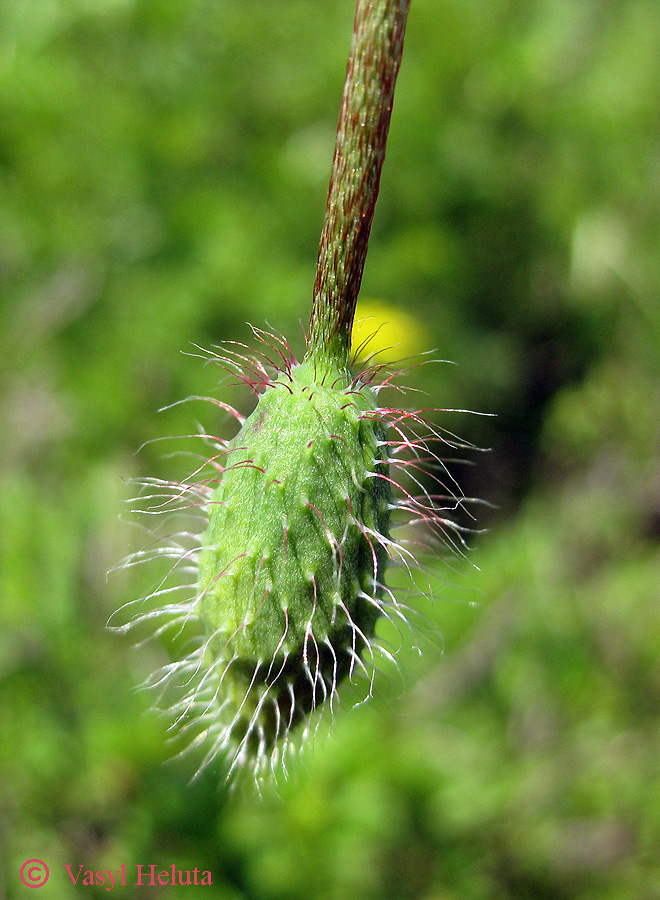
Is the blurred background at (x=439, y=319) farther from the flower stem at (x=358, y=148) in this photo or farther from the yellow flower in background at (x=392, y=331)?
the flower stem at (x=358, y=148)

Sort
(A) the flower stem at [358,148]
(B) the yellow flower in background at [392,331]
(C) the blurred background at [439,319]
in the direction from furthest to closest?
1. (B) the yellow flower in background at [392,331]
2. (C) the blurred background at [439,319]
3. (A) the flower stem at [358,148]

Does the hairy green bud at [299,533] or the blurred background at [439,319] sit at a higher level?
the blurred background at [439,319]

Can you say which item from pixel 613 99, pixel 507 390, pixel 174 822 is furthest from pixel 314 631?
pixel 613 99

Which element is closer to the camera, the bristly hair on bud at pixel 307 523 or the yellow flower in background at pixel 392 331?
the bristly hair on bud at pixel 307 523

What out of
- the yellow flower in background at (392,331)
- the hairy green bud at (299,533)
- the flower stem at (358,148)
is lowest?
the hairy green bud at (299,533)

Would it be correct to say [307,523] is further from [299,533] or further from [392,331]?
[392,331]

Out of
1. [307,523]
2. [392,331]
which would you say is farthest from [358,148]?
[392,331]

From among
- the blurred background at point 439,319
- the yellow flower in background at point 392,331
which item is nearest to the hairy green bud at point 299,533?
the blurred background at point 439,319
